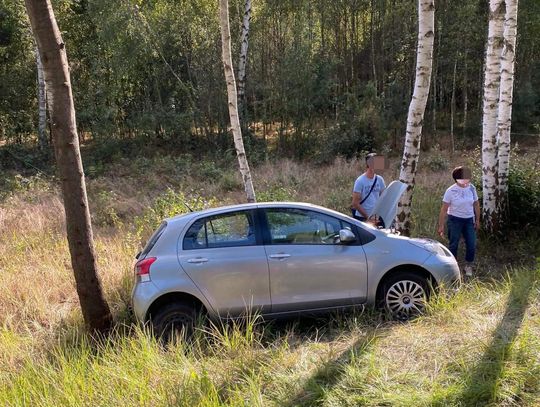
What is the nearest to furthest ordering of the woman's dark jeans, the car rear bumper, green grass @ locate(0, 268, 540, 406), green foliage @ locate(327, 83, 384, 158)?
green grass @ locate(0, 268, 540, 406) < the car rear bumper < the woman's dark jeans < green foliage @ locate(327, 83, 384, 158)

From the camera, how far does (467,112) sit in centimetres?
2527

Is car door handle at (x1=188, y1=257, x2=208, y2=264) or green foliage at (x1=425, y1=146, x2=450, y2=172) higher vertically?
green foliage at (x1=425, y1=146, x2=450, y2=172)

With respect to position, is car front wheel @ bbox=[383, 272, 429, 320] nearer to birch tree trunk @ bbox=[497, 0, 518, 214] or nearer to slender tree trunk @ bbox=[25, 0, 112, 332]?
slender tree trunk @ bbox=[25, 0, 112, 332]

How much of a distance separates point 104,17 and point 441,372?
21.5 metres

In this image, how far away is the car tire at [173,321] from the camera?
5.30m

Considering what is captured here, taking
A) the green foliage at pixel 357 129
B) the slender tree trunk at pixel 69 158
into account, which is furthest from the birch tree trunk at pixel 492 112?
the green foliage at pixel 357 129

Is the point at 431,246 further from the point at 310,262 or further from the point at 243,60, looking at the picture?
the point at 243,60

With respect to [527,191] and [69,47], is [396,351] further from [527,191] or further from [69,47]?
[69,47]

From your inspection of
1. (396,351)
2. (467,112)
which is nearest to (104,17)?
(467,112)

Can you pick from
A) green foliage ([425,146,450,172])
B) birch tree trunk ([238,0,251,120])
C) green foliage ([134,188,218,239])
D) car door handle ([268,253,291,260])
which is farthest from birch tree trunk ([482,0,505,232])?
birch tree trunk ([238,0,251,120])

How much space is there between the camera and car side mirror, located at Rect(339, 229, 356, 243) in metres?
5.55

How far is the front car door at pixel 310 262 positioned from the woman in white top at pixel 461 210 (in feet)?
7.54

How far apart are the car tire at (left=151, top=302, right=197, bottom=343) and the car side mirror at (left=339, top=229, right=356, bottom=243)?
1.83 meters

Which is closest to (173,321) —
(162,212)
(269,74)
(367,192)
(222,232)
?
(222,232)
